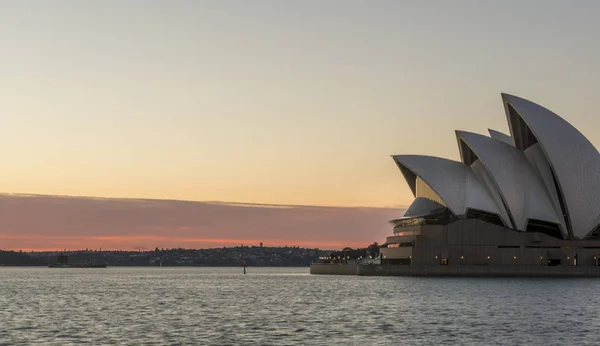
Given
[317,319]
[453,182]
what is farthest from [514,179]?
[317,319]

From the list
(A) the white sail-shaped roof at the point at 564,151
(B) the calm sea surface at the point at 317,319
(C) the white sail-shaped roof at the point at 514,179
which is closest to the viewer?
(B) the calm sea surface at the point at 317,319

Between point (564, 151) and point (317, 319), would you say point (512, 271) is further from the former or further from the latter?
point (317, 319)

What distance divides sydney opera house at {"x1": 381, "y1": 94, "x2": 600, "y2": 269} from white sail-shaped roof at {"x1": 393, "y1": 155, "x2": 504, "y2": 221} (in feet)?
0.40

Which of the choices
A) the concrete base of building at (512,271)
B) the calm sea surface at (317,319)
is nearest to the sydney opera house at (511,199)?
the concrete base of building at (512,271)

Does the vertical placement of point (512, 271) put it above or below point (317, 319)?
above

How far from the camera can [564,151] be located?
10694 cm

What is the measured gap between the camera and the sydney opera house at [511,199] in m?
108

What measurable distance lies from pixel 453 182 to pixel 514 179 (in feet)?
26.3

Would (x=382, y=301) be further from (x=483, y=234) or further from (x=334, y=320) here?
(x=483, y=234)

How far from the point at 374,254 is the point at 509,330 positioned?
144 m

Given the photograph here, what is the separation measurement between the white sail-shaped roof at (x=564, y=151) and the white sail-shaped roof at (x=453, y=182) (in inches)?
309

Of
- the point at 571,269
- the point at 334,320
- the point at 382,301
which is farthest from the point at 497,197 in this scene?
the point at 334,320

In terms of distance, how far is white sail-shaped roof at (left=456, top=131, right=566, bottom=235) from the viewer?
111875 millimetres

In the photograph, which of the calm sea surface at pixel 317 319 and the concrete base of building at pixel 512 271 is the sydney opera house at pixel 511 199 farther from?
the calm sea surface at pixel 317 319
